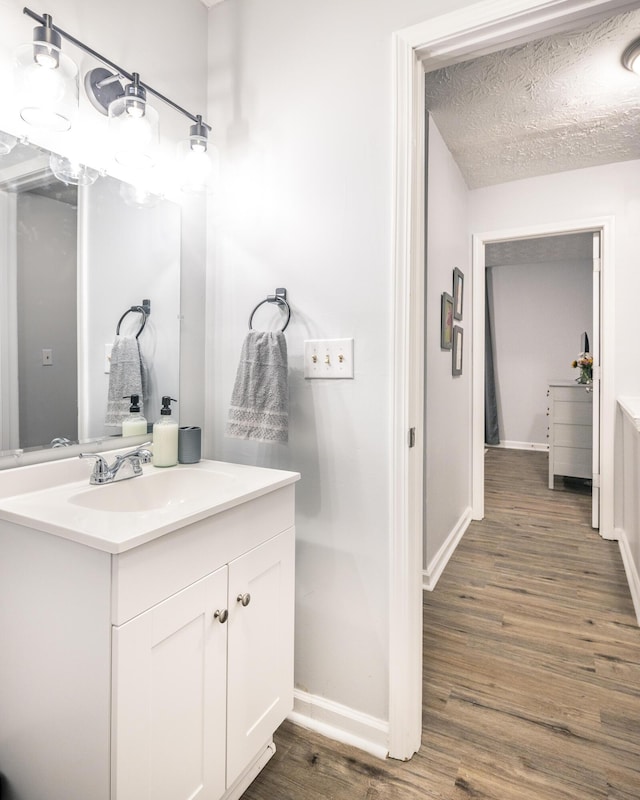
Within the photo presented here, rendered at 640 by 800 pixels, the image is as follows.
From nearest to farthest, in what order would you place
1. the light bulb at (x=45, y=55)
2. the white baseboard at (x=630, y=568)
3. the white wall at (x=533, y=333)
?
the light bulb at (x=45, y=55)
the white baseboard at (x=630, y=568)
the white wall at (x=533, y=333)

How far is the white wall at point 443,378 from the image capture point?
2.39 meters

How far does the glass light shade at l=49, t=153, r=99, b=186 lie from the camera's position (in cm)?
119

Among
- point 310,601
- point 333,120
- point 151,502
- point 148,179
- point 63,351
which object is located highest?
point 333,120

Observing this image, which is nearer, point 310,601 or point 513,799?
point 513,799

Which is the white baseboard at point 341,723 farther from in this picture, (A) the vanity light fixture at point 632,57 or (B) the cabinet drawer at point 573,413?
(B) the cabinet drawer at point 573,413

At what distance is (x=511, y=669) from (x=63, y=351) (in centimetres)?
195

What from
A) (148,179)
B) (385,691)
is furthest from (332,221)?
(385,691)

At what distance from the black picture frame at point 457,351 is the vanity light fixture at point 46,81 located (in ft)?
7.82

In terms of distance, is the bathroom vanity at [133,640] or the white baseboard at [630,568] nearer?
the bathroom vanity at [133,640]

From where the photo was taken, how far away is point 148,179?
1461mm

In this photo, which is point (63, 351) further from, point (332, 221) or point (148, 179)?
point (332, 221)

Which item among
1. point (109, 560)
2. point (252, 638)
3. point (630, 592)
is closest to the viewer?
point (109, 560)

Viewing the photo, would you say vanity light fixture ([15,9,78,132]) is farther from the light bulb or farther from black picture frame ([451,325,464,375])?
black picture frame ([451,325,464,375])

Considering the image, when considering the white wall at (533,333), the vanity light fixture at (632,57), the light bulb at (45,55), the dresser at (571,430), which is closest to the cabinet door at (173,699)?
the light bulb at (45,55)
